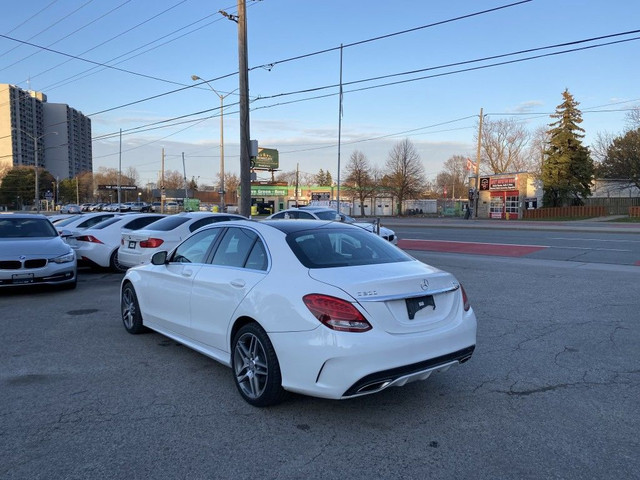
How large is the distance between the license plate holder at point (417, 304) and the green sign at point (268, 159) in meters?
84.6

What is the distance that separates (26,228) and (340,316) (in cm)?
939

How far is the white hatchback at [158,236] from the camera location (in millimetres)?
10180

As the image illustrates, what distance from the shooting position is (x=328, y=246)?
4.44 meters

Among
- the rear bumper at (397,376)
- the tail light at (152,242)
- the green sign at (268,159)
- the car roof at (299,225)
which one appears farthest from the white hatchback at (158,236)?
the green sign at (268,159)

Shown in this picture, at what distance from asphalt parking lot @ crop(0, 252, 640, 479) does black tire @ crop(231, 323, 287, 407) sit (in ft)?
0.42

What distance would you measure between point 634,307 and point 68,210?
6861 centimetres

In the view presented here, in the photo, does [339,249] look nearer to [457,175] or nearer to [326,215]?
[326,215]

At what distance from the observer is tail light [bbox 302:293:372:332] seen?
135 inches

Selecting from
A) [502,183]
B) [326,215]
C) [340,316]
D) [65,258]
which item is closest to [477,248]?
[326,215]

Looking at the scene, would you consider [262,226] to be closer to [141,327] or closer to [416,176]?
[141,327]

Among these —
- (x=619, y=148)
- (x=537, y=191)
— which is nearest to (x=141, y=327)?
(x=537, y=191)

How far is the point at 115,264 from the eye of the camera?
40.4ft

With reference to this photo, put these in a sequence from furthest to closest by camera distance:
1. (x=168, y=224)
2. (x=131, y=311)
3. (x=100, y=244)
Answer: (x=100, y=244), (x=168, y=224), (x=131, y=311)

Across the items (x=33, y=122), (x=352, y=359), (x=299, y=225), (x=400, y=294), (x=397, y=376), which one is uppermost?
(x=33, y=122)
